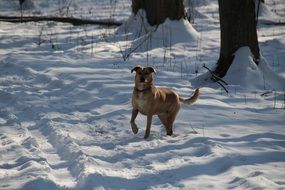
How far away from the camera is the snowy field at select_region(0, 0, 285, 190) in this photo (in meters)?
5.24

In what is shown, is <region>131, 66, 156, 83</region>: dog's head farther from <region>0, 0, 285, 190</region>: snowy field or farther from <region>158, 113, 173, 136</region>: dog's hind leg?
<region>0, 0, 285, 190</region>: snowy field

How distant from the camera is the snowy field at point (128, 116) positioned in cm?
524

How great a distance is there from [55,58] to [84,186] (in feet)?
23.1

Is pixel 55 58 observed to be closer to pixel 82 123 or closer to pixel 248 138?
pixel 82 123

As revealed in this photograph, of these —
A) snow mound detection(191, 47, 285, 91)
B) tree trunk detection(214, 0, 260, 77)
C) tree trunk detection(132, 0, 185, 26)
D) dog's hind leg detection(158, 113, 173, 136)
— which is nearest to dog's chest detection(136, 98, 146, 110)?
dog's hind leg detection(158, 113, 173, 136)

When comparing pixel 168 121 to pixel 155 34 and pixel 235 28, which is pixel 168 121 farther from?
pixel 155 34

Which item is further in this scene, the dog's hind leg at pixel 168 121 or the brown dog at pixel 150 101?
the dog's hind leg at pixel 168 121

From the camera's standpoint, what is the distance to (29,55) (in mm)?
11844

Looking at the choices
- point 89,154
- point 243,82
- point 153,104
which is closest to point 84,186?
point 89,154

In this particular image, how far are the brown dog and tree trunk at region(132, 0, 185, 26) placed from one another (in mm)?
6815

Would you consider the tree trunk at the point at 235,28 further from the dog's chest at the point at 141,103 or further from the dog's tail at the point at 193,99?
the dog's chest at the point at 141,103

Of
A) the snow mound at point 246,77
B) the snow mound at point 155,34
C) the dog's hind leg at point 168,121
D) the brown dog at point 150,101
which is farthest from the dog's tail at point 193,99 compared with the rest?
the snow mound at point 155,34

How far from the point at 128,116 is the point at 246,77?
120 inches

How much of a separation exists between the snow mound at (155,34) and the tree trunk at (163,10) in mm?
140
